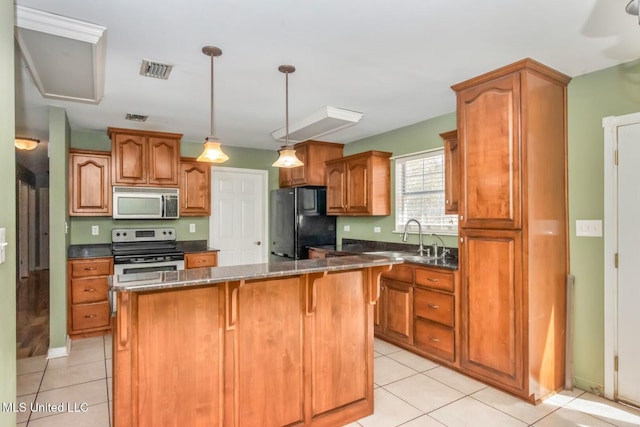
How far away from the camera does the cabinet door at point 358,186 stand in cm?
454

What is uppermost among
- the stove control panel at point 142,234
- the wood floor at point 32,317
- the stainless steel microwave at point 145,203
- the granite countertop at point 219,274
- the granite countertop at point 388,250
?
the stainless steel microwave at point 145,203

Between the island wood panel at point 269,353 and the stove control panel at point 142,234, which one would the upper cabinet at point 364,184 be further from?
the island wood panel at point 269,353

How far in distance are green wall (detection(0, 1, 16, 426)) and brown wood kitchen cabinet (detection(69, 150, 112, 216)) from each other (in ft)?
10.1

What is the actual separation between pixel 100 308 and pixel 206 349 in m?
2.88

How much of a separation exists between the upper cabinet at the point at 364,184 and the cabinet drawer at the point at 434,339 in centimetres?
158

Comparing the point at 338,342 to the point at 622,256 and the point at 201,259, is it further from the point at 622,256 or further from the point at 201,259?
the point at 201,259

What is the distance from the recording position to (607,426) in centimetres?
231

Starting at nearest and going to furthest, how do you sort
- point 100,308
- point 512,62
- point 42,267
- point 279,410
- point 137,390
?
point 137,390, point 279,410, point 512,62, point 100,308, point 42,267

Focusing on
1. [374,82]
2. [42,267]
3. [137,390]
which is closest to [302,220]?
[374,82]

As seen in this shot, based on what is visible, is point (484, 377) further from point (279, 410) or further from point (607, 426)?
point (279, 410)

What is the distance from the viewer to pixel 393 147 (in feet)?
15.1

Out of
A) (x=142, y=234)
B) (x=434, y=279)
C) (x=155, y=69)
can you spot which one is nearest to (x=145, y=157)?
(x=142, y=234)

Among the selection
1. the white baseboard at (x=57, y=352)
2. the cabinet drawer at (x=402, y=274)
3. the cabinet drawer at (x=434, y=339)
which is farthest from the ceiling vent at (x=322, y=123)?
the white baseboard at (x=57, y=352)

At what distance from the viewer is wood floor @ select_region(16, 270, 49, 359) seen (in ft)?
12.4
